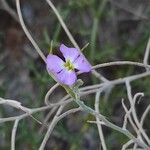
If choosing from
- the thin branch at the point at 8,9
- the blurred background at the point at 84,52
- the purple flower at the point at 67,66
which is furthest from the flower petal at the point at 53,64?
the thin branch at the point at 8,9

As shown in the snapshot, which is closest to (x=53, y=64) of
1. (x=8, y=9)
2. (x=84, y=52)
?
(x=84, y=52)

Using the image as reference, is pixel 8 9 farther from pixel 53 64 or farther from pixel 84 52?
pixel 53 64

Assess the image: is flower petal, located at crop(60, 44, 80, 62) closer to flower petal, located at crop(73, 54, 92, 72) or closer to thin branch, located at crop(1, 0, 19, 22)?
flower petal, located at crop(73, 54, 92, 72)

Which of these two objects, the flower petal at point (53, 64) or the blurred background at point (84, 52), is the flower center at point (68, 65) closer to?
the flower petal at point (53, 64)

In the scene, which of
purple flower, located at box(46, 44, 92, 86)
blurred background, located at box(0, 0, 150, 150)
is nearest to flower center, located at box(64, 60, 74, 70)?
purple flower, located at box(46, 44, 92, 86)

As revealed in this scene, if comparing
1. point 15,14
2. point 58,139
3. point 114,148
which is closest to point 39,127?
point 58,139

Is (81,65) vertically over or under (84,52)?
over

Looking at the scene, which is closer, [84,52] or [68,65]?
[68,65]
